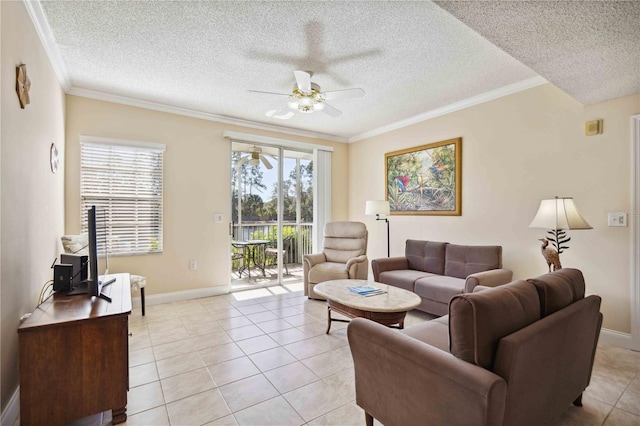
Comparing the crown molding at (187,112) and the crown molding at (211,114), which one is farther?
the crown molding at (187,112)

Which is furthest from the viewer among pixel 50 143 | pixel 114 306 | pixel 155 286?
pixel 155 286

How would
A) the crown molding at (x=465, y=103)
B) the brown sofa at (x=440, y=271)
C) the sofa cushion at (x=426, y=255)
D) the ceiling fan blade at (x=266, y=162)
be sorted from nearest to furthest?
the brown sofa at (x=440, y=271)
the crown molding at (x=465, y=103)
the sofa cushion at (x=426, y=255)
the ceiling fan blade at (x=266, y=162)

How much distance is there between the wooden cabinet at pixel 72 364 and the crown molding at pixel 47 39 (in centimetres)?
204

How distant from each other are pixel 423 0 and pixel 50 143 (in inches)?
131

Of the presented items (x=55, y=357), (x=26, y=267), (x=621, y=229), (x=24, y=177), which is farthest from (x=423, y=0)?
(x=26, y=267)

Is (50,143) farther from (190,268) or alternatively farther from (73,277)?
(190,268)

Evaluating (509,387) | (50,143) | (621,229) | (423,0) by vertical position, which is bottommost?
(509,387)

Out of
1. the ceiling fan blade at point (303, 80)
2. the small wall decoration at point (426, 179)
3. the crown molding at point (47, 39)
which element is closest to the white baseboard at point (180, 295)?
the crown molding at point (47, 39)

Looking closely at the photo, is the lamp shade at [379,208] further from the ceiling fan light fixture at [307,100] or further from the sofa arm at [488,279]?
the ceiling fan light fixture at [307,100]

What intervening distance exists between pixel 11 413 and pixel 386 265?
356 cm

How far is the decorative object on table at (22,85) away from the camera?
1.89 metres

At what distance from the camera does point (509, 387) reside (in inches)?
48.0

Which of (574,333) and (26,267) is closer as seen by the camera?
(574,333)

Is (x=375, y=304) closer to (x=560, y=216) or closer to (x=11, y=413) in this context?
(x=560, y=216)
